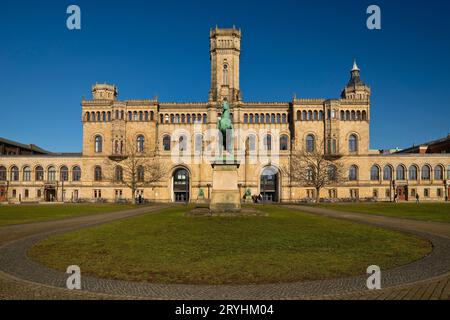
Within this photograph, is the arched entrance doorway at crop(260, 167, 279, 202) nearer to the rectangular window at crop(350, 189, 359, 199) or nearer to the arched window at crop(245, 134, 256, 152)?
the arched window at crop(245, 134, 256, 152)

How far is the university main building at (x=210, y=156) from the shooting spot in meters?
69.8

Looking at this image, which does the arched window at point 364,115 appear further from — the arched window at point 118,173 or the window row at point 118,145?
the arched window at point 118,173

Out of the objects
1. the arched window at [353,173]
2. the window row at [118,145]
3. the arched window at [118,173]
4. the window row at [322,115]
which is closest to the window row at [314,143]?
the window row at [322,115]

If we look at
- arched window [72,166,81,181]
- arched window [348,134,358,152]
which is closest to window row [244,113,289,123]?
arched window [348,134,358,152]

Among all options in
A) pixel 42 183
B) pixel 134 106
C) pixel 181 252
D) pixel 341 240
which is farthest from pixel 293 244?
pixel 42 183

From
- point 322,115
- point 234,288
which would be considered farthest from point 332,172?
point 234,288

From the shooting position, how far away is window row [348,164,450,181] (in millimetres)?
70438

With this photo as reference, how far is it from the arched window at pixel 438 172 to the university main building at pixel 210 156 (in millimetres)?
178

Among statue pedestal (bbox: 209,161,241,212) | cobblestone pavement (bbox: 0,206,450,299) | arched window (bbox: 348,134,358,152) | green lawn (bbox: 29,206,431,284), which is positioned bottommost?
green lawn (bbox: 29,206,431,284)

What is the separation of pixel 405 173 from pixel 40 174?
75.9 metres

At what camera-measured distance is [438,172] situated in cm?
7094

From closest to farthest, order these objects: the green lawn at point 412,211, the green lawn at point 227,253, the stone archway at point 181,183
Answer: the green lawn at point 227,253, the green lawn at point 412,211, the stone archway at point 181,183

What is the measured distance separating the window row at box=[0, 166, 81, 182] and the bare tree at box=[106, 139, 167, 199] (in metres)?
7.50

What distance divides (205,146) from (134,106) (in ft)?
56.1
